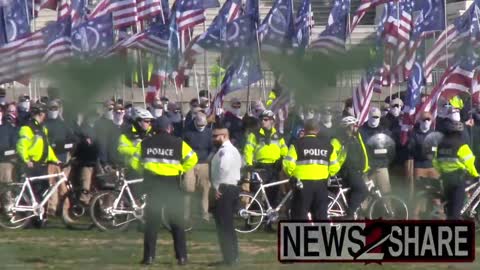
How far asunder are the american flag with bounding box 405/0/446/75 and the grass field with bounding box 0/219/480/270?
2210 millimetres

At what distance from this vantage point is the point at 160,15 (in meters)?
16.6

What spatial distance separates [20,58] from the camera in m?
9.59

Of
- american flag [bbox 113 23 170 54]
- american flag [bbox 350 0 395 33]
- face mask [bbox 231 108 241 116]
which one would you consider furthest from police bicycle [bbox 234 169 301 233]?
american flag [bbox 113 23 170 54]

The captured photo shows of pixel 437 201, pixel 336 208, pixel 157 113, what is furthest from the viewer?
pixel 336 208

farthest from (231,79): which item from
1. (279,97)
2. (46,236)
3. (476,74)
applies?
(46,236)

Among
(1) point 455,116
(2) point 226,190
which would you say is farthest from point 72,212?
(1) point 455,116

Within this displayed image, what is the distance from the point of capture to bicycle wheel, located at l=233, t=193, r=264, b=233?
1792 centimetres

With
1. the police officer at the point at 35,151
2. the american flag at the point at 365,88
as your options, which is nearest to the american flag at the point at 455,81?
the american flag at the point at 365,88

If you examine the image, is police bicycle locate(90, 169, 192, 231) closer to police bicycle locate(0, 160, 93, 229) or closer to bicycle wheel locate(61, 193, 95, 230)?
police bicycle locate(0, 160, 93, 229)

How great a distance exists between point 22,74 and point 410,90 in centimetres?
555

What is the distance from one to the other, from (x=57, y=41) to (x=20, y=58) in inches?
40.6

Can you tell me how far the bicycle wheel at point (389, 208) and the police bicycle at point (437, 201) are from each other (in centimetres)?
30

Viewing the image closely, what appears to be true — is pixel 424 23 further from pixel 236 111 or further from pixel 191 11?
pixel 191 11

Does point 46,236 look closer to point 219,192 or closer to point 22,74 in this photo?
point 219,192
